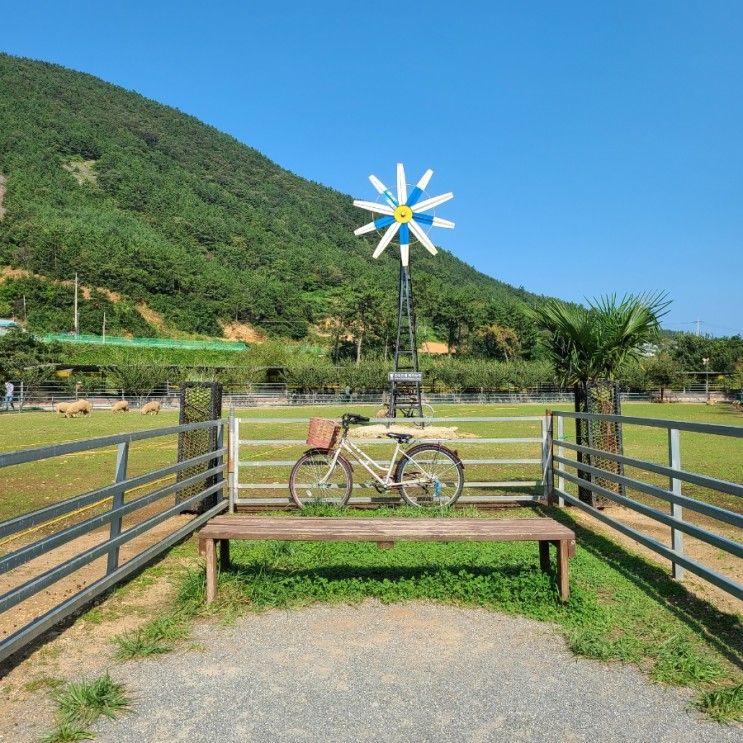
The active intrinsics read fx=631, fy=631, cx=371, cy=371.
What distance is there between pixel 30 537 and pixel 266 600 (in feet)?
11.5

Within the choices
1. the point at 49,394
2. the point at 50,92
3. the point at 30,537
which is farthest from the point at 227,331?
the point at 50,92

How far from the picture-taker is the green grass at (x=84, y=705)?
2.67 metres

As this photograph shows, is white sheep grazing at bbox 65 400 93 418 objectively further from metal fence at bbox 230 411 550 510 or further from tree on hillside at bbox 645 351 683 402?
tree on hillside at bbox 645 351 683 402

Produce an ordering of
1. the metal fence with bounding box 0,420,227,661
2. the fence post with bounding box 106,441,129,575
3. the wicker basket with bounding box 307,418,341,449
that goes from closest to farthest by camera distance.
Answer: the metal fence with bounding box 0,420,227,661
the fence post with bounding box 106,441,129,575
the wicker basket with bounding box 307,418,341,449

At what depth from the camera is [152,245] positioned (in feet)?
393

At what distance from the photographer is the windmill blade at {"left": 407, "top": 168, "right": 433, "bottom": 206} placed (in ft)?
75.3

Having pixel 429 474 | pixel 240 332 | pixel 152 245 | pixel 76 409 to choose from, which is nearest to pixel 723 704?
pixel 429 474

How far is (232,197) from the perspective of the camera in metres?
187

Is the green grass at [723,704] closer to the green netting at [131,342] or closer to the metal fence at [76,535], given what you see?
the metal fence at [76,535]

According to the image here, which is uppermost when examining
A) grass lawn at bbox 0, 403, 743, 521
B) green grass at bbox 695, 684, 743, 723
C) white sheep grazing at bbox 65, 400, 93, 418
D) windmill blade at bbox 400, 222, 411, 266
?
windmill blade at bbox 400, 222, 411, 266

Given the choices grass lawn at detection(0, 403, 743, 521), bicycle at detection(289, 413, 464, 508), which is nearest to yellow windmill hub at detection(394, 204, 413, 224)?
grass lawn at detection(0, 403, 743, 521)

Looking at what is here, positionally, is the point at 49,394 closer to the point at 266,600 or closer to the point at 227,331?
the point at 266,600

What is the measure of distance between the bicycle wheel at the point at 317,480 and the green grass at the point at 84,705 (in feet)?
14.5

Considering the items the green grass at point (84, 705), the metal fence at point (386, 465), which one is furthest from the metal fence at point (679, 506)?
the green grass at point (84, 705)
